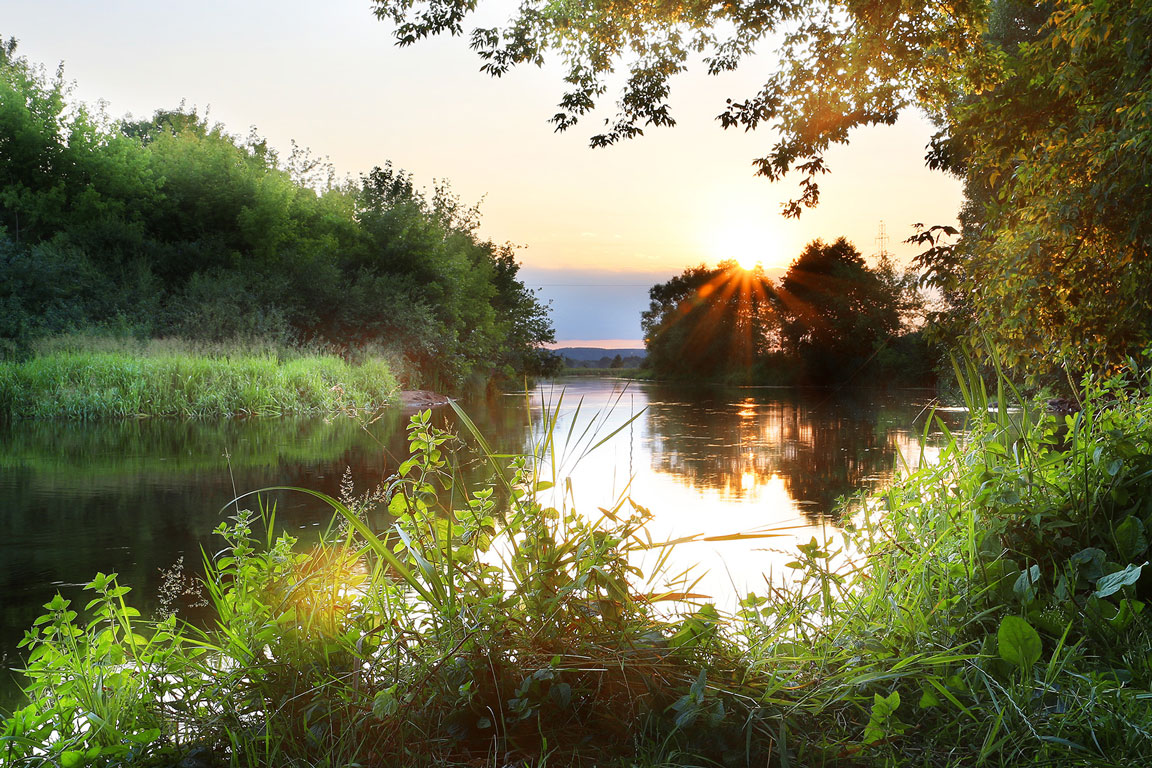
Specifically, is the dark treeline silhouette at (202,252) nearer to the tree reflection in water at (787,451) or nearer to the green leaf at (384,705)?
the tree reflection in water at (787,451)

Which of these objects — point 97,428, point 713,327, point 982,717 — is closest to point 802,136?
point 982,717

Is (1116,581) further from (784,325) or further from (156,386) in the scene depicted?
(784,325)

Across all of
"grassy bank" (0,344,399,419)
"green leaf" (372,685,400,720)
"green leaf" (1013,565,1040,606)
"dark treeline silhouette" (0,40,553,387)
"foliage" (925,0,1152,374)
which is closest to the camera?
"green leaf" (372,685,400,720)

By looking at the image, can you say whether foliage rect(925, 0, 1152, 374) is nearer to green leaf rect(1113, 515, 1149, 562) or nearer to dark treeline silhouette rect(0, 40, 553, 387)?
green leaf rect(1113, 515, 1149, 562)

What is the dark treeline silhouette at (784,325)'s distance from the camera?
34.2 meters

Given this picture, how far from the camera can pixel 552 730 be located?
70.9 inches

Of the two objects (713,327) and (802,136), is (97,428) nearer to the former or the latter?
(802,136)

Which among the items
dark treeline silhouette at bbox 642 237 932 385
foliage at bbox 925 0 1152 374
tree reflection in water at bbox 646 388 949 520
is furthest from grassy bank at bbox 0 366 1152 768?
dark treeline silhouette at bbox 642 237 932 385

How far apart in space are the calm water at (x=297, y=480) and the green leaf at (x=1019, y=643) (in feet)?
1.76

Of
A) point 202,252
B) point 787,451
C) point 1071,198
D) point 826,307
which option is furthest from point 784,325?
point 1071,198

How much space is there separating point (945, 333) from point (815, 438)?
137 inches

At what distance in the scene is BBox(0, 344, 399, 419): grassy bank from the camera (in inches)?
552

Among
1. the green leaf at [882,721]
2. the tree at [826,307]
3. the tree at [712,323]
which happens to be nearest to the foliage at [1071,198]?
the green leaf at [882,721]

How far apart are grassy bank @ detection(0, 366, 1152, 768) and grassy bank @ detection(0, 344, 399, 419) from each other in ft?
37.9
